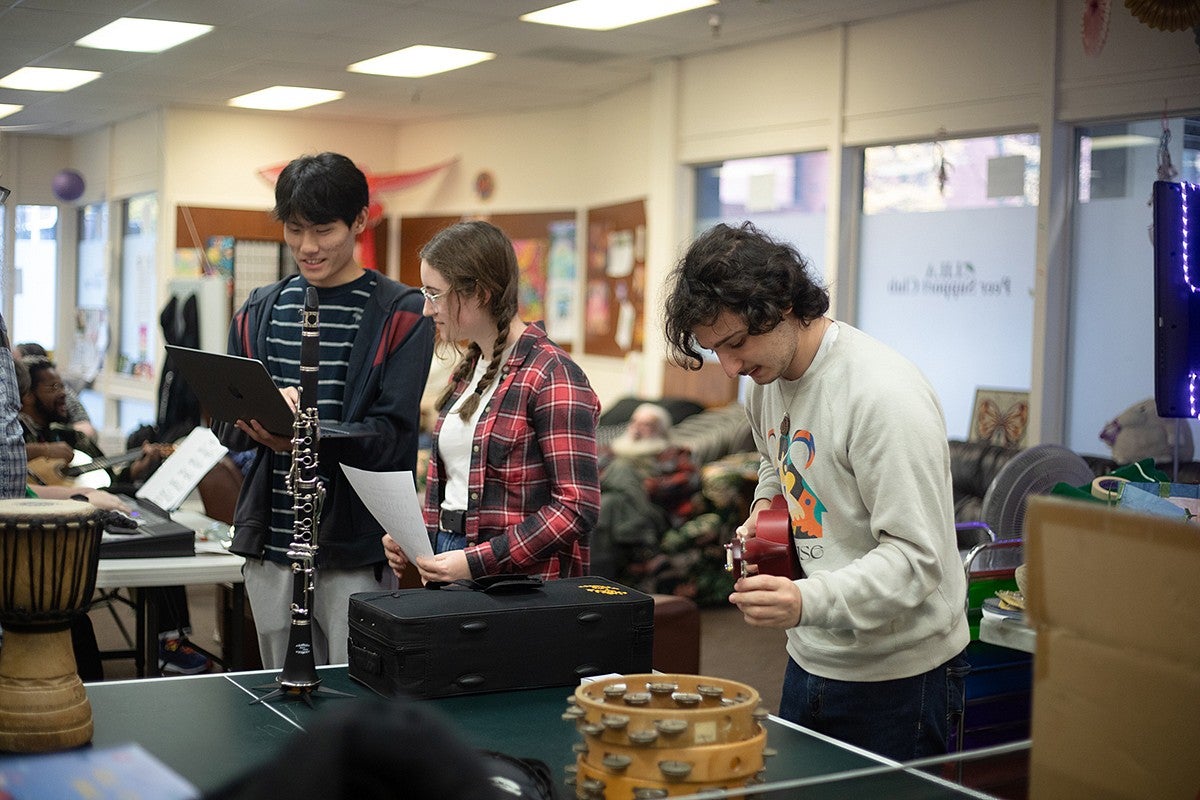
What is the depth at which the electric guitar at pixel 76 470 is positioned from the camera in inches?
178

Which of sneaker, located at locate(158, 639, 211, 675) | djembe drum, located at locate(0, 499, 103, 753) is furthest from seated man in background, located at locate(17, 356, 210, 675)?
djembe drum, located at locate(0, 499, 103, 753)

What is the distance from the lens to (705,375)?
8539 mm

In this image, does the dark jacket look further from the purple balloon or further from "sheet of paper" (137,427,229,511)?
"sheet of paper" (137,427,229,511)

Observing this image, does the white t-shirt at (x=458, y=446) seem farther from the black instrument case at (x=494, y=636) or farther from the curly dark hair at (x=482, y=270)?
the black instrument case at (x=494, y=636)

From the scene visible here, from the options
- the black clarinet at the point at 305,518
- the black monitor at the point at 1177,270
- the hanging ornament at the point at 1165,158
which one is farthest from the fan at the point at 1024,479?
the hanging ornament at the point at 1165,158

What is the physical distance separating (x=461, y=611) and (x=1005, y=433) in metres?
5.09

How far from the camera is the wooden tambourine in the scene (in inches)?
82.9

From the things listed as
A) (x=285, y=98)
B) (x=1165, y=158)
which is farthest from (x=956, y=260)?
(x=285, y=98)

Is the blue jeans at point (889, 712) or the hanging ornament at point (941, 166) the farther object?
the hanging ornament at point (941, 166)

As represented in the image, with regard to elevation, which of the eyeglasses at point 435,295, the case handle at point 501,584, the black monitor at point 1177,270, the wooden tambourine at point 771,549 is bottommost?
the case handle at point 501,584

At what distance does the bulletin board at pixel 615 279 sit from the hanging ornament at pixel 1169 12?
5.05 metres

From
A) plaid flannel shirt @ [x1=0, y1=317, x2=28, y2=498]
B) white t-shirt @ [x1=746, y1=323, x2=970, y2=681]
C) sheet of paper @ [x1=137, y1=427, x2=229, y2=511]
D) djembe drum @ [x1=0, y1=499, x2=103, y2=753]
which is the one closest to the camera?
djembe drum @ [x1=0, y1=499, x2=103, y2=753]

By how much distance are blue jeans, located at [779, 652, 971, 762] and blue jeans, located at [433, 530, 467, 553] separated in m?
0.80

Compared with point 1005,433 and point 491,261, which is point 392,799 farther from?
point 1005,433
